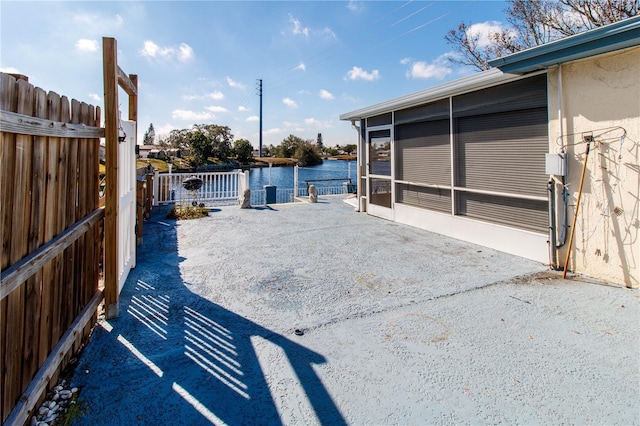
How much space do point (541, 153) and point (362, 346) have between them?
11.8 feet

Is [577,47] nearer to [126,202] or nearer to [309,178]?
[126,202]

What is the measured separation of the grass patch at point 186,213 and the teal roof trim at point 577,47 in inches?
252

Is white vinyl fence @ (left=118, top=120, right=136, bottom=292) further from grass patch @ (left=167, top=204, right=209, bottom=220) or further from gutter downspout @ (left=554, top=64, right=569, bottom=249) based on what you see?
gutter downspout @ (left=554, top=64, right=569, bottom=249)

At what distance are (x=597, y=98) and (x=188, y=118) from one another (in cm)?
4126

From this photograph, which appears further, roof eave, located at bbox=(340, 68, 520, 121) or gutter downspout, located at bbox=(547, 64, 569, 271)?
roof eave, located at bbox=(340, 68, 520, 121)

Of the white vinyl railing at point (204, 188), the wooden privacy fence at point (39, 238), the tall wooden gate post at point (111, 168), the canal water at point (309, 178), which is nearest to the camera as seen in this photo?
the wooden privacy fence at point (39, 238)

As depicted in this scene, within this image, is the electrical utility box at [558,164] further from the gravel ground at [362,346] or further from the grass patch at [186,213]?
the grass patch at [186,213]

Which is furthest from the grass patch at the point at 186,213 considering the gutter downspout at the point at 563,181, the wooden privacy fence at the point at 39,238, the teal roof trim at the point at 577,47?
the gutter downspout at the point at 563,181

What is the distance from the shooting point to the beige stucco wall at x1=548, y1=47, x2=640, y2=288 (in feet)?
10.7

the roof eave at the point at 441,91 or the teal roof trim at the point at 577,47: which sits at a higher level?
the roof eave at the point at 441,91

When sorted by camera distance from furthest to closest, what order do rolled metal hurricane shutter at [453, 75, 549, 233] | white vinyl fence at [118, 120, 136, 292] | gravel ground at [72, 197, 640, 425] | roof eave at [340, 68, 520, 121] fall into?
roof eave at [340, 68, 520, 121], rolled metal hurricane shutter at [453, 75, 549, 233], white vinyl fence at [118, 120, 136, 292], gravel ground at [72, 197, 640, 425]

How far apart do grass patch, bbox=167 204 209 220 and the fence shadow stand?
4438 mm

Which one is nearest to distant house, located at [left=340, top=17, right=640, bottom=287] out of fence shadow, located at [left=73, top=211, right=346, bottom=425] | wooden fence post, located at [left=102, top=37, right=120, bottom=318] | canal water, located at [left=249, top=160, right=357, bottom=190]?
fence shadow, located at [left=73, top=211, right=346, bottom=425]

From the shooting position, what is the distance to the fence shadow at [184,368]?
1.66 meters
